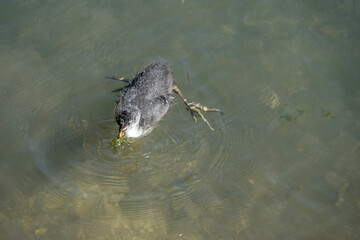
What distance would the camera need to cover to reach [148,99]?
19.0ft

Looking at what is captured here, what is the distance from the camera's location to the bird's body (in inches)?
222

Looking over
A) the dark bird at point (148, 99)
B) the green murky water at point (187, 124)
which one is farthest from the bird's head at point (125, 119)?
the green murky water at point (187, 124)

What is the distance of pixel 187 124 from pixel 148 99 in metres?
0.69

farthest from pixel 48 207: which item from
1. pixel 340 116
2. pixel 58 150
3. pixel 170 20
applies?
pixel 340 116

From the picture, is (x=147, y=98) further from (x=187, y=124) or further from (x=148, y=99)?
(x=187, y=124)

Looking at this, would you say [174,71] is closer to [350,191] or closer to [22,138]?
[22,138]

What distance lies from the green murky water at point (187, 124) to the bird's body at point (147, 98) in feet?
0.78

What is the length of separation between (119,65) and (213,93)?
63.3 inches

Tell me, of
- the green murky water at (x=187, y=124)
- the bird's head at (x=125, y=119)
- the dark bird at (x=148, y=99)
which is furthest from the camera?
the dark bird at (x=148, y=99)

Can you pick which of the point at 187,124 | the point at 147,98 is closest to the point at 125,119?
the point at 147,98

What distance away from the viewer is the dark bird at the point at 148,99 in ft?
18.5

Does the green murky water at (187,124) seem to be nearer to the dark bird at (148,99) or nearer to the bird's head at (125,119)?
the dark bird at (148,99)

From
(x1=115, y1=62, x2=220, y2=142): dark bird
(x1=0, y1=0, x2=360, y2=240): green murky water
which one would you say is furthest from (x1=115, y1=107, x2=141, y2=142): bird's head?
(x1=0, y1=0, x2=360, y2=240): green murky water

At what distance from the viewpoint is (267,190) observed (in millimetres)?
5324
